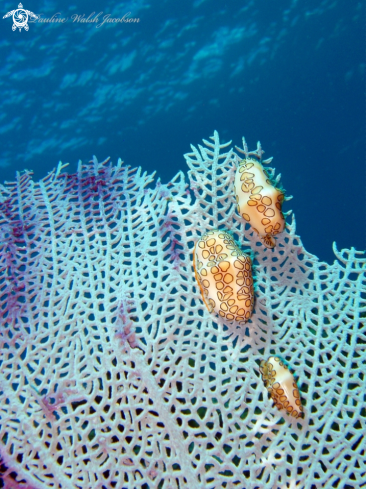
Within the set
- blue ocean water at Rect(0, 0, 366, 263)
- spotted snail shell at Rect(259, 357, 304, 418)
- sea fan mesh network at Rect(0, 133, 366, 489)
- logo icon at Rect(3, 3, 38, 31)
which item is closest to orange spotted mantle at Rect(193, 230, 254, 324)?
sea fan mesh network at Rect(0, 133, 366, 489)

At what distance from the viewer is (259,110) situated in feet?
83.4

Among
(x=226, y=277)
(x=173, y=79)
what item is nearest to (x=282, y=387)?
(x=226, y=277)

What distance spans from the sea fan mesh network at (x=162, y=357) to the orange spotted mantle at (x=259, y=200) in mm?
195

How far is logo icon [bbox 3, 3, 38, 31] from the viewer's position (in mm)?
12594

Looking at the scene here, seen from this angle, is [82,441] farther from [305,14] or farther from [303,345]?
[305,14]

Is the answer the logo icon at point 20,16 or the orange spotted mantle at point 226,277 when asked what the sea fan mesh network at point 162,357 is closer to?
the orange spotted mantle at point 226,277

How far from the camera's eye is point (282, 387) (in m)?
2.50

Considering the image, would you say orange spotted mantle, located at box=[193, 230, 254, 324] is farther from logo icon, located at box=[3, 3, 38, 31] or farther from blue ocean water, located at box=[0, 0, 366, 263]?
logo icon, located at box=[3, 3, 38, 31]

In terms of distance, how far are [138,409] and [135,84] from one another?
59.1ft

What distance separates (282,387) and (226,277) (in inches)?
39.2

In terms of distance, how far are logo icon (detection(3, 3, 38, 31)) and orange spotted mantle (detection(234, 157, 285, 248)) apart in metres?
14.5

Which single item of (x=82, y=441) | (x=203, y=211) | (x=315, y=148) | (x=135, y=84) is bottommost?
(x=82, y=441)

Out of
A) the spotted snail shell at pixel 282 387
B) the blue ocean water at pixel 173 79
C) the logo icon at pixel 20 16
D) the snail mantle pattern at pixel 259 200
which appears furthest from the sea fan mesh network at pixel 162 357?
the blue ocean water at pixel 173 79

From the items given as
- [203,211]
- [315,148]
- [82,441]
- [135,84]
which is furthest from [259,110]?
[82,441]
